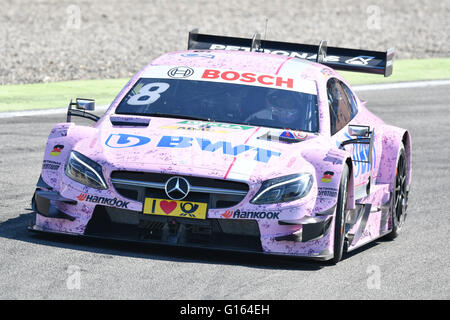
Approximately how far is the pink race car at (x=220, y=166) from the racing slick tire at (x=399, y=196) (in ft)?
1.05

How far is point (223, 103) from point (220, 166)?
1201 millimetres

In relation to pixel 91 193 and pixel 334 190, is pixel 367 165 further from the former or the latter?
pixel 91 193

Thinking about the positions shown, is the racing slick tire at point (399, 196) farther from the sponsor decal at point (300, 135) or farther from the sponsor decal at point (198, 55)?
the sponsor decal at point (198, 55)

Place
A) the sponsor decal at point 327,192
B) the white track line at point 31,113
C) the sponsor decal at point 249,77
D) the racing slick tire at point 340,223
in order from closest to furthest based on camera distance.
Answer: the sponsor decal at point 327,192 < the racing slick tire at point 340,223 < the sponsor decal at point 249,77 < the white track line at point 31,113

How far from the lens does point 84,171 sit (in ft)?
23.5

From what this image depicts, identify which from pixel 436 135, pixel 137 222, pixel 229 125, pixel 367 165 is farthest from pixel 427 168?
pixel 137 222

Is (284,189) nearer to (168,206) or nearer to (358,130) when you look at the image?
(168,206)

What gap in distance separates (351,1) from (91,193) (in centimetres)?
3647

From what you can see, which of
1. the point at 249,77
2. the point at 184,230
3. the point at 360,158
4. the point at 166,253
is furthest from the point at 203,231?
the point at 360,158

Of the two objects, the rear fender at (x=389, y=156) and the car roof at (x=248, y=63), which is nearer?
the car roof at (x=248, y=63)

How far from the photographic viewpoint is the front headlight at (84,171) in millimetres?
7078

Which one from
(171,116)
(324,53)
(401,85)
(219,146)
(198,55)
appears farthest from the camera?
(401,85)

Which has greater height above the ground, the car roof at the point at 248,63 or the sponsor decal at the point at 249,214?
the car roof at the point at 248,63

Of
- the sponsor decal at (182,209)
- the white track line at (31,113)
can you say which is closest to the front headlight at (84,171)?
the sponsor decal at (182,209)
